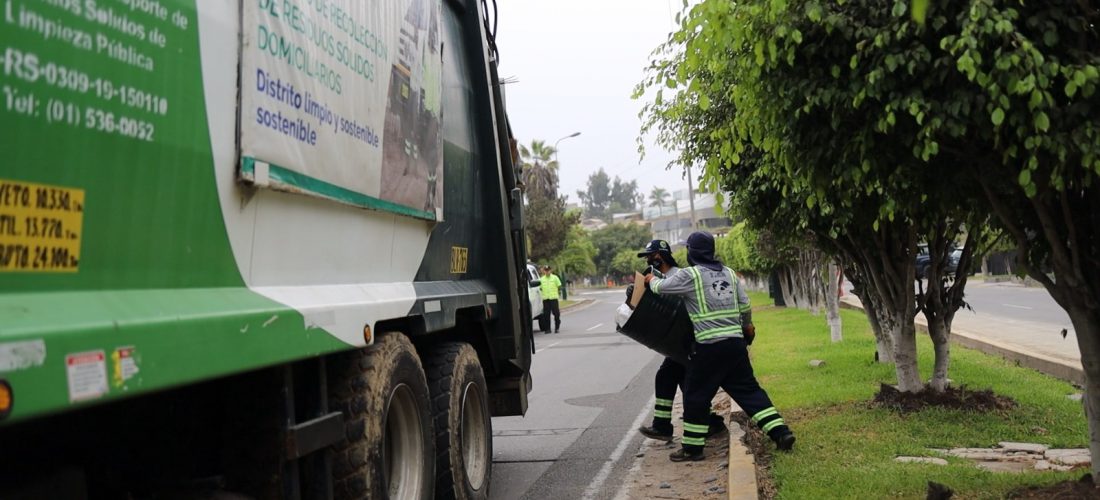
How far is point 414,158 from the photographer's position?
502 centimetres

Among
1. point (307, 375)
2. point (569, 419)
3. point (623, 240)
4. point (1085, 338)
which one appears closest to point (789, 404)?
point (569, 419)

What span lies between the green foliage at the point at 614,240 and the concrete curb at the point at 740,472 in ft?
301

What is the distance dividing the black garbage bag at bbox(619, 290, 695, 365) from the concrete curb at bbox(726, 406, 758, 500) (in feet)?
2.50

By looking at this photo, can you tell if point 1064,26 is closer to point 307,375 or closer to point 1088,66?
point 1088,66

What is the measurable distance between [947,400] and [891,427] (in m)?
1.15

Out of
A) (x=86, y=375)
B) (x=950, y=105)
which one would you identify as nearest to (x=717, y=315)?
(x=950, y=105)

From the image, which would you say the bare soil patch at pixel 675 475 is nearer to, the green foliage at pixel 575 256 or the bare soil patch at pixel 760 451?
the bare soil patch at pixel 760 451

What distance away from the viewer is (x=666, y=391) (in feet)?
26.3

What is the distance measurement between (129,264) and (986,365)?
10.9m

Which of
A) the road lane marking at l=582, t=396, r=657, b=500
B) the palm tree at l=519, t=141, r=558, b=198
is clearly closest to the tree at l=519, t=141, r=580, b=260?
the palm tree at l=519, t=141, r=558, b=198

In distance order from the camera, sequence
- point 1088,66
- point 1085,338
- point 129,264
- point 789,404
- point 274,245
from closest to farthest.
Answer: point 129,264 → point 274,245 → point 1088,66 → point 1085,338 → point 789,404

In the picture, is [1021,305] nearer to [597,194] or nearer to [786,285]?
[786,285]

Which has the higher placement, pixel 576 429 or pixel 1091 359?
pixel 1091 359

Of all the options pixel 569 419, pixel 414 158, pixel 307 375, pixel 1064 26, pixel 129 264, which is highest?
pixel 1064 26
